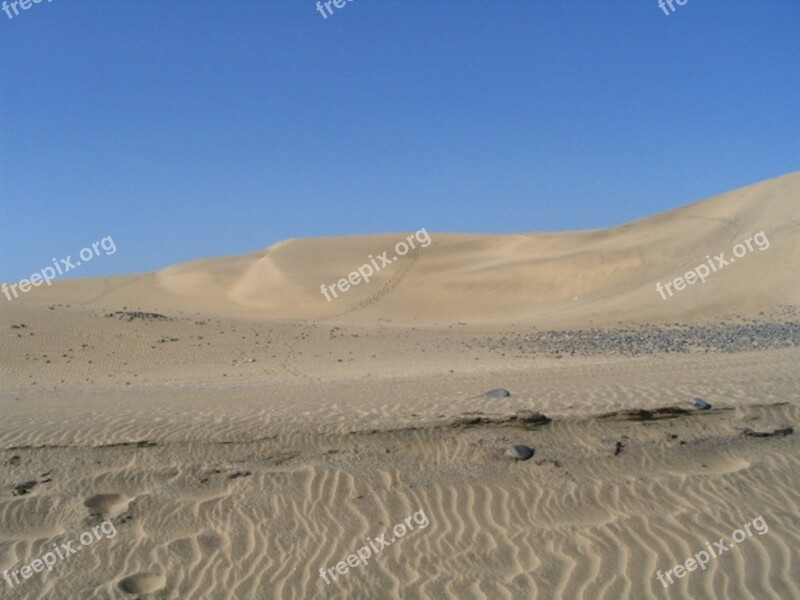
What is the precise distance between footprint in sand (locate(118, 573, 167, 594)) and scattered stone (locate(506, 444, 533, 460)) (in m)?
3.73

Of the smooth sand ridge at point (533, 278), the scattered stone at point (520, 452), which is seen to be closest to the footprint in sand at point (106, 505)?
the scattered stone at point (520, 452)

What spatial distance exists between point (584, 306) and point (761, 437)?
26629 millimetres

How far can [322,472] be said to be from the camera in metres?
7.58

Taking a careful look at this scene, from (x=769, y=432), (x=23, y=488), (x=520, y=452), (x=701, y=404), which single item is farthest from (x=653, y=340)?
(x=23, y=488)

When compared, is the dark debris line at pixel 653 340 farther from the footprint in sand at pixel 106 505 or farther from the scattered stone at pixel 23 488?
the scattered stone at pixel 23 488

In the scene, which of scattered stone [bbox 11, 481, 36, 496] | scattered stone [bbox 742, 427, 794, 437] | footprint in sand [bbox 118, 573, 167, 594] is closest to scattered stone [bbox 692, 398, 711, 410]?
scattered stone [bbox 742, 427, 794, 437]

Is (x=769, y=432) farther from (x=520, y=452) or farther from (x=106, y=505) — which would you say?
(x=106, y=505)

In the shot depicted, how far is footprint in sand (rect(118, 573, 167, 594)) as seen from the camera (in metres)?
5.82

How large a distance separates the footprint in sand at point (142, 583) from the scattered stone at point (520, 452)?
373 cm

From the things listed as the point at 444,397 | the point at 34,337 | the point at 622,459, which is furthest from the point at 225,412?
the point at 34,337

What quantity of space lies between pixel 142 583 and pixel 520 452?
4.00m

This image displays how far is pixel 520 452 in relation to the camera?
25.9 feet

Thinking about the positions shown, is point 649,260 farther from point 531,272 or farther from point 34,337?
point 34,337

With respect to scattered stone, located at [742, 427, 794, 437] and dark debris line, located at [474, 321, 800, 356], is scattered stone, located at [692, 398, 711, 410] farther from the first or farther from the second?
dark debris line, located at [474, 321, 800, 356]
